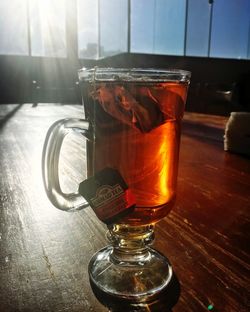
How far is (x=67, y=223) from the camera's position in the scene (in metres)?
0.52

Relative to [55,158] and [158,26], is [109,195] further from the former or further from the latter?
[158,26]

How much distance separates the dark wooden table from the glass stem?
3cm

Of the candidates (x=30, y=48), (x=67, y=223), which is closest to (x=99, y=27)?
(x=30, y=48)

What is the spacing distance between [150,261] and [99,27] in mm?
10975

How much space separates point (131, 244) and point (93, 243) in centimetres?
6

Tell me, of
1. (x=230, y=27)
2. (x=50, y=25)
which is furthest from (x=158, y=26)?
(x=50, y=25)

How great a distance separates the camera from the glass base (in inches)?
13.9

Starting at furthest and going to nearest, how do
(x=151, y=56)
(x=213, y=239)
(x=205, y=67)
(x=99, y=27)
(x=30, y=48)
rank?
(x=99, y=27), (x=30, y=48), (x=151, y=56), (x=205, y=67), (x=213, y=239)

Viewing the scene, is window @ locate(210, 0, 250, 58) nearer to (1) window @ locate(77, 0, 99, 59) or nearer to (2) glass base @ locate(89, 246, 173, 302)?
(1) window @ locate(77, 0, 99, 59)

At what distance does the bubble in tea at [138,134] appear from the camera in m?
0.38

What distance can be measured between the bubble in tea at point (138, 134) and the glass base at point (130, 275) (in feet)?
0.19

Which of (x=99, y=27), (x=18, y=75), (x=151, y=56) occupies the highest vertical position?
(x=99, y=27)

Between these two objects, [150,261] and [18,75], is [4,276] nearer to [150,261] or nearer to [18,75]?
[150,261]

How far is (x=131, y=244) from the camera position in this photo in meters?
0.43
